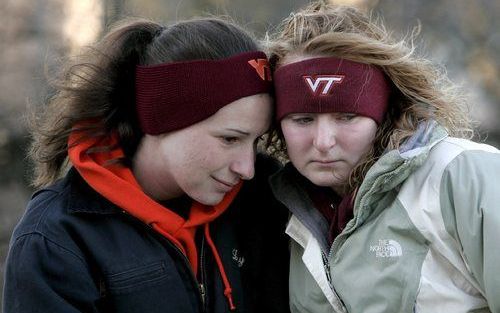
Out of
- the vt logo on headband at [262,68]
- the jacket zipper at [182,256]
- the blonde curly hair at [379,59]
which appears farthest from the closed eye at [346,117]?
the jacket zipper at [182,256]

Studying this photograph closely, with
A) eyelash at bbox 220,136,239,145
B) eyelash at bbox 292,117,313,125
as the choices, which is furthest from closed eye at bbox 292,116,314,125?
eyelash at bbox 220,136,239,145

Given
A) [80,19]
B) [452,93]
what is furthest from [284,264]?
[80,19]

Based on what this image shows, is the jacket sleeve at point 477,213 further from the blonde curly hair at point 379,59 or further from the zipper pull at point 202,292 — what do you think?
the zipper pull at point 202,292

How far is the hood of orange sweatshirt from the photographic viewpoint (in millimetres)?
2328

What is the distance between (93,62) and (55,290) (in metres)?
0.79

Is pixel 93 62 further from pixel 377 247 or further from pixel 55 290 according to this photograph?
pixel 377 247

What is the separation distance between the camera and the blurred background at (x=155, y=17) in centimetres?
782

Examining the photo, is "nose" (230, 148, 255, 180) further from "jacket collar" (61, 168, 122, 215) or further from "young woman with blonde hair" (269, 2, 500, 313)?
"jacket collar" (61, 168, 122, 215)

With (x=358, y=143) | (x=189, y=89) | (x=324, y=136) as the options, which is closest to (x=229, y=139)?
(x=189, y=89)

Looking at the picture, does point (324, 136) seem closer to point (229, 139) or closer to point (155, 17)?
point (229, 139)

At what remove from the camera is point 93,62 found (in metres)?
2.50

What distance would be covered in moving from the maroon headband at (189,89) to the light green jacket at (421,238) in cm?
52

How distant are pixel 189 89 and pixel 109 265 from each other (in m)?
0.60

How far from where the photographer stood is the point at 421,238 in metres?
2.19
